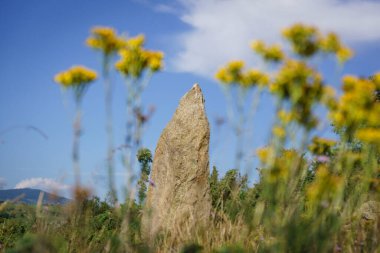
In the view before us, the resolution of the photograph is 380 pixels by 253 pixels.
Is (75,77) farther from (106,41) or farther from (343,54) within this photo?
(343,54)

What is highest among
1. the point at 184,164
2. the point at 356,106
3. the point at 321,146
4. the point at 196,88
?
the point at 196,88

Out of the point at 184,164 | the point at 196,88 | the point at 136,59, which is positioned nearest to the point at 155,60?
the point at 136,59

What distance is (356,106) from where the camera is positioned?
3.20 metres

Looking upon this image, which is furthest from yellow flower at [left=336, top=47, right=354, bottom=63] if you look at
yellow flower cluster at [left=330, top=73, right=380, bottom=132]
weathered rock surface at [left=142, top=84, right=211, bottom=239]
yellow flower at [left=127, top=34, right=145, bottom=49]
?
weathered rock surface at [left=142, top=84, right=211, bottom=239]

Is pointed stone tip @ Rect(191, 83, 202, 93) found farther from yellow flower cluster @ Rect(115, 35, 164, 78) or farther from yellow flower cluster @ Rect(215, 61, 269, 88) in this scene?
yellow flower cluster @ Rect(115, 35, 164, 78)

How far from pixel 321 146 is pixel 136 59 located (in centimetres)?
168

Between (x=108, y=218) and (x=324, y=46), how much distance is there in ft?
23.8

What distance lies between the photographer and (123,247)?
13.4ft

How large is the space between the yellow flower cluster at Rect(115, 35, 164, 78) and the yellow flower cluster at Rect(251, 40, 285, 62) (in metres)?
0.80

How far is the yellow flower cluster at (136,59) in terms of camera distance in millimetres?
3314

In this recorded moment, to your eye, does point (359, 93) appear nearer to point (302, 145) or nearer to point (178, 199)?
point (302, 145)

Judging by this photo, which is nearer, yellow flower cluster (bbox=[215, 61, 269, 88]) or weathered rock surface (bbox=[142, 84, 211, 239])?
yellow flower cluster (bbox=[215, 61, 269, 88])

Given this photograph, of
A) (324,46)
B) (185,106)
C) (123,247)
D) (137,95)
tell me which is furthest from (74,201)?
(185,106)

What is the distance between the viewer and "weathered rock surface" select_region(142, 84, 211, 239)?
749 centimetres
